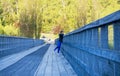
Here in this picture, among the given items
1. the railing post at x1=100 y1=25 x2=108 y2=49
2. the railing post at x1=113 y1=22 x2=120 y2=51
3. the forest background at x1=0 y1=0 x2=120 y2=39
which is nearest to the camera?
the railing post at x1=113 y1=22 x2=120 y2=51

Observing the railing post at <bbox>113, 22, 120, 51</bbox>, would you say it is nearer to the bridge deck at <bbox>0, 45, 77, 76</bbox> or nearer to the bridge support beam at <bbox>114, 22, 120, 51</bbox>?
the bridge support beam at <bbox>114, 22, 120, 51</bbox>

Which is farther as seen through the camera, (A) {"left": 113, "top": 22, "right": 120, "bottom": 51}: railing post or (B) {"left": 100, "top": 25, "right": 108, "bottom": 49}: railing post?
(B) {"left": 100, "top": 25, "right": 108, "bottom": 49}: railing post

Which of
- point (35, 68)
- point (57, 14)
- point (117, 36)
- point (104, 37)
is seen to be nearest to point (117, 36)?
point (117, 36)

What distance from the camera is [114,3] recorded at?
38.3 meters

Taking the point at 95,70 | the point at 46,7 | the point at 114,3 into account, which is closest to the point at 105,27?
the point at 95,70

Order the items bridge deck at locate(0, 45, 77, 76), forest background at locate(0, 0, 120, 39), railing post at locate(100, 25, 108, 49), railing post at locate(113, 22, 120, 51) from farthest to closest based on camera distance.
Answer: forest background at locate(0, 0, 120, 39)
bridge deck at locate(0, 45, 77, 76)
railing post at locate(100, 25, 108, 49)
railing post at locate(113, 22, 120, 51)

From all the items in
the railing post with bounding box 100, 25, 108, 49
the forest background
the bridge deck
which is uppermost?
the forest background

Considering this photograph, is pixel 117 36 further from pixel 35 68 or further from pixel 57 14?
pixel 57 14

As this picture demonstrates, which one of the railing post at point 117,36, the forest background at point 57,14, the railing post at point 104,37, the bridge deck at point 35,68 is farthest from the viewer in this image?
the forest background at point 57,14

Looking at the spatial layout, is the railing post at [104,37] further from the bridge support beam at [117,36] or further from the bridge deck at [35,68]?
the bridge deck at [35,68]

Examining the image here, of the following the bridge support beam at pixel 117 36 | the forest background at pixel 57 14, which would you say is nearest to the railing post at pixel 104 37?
the bridge support beam at pixel 117 36

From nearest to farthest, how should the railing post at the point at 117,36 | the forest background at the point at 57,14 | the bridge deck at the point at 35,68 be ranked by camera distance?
the railing post at the point at 117,36
the bridge deck at the point at 35,68
the forest background at the point at 57,14

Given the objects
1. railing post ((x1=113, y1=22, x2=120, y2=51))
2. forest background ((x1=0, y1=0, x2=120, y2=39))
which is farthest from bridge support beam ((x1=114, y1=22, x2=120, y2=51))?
Answer: forest background ((x1=0, y1=0, x2=120, y2=39))

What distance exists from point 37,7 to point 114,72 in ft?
141
